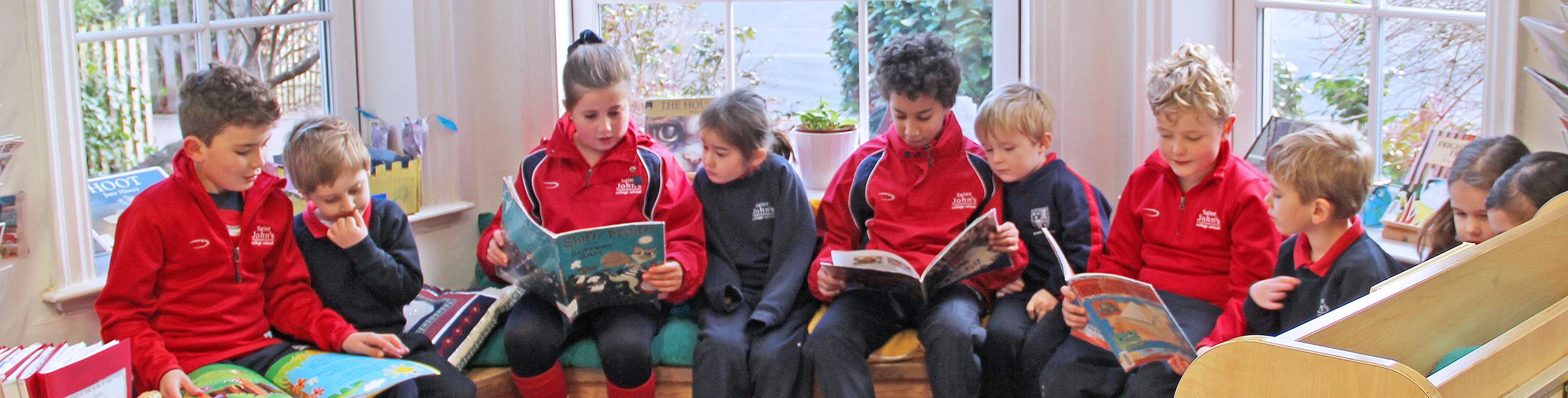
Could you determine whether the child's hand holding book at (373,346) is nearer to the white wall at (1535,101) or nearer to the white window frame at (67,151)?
the white window frame at (67,151)

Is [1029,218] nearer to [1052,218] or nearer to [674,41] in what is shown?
[1052,218]

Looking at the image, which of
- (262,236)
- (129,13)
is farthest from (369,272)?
(129,13)

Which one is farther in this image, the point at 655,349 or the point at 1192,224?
the point at 655,349

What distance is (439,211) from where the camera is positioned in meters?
2.92

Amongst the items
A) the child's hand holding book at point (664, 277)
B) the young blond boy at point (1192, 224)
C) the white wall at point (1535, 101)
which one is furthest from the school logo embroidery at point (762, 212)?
the white wall at point (1535, 101)

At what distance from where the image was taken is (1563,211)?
5.05 feet

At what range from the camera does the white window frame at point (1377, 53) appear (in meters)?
1.81

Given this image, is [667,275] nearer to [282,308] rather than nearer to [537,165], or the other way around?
[537,165]

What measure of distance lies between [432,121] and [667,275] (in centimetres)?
87

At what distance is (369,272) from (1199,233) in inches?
61.0

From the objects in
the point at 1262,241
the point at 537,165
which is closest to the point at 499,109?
the point at 537,165

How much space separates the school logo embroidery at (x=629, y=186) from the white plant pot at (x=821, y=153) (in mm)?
553

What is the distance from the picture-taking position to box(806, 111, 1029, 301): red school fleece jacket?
255cm

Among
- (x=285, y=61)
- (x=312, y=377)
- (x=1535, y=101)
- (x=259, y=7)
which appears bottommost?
(x=312, y=377)
